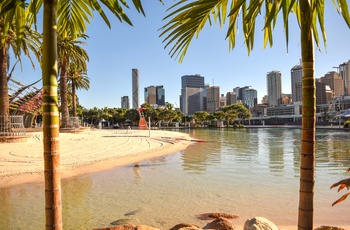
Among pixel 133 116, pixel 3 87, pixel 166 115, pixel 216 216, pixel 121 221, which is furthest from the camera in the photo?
pixel 133 116

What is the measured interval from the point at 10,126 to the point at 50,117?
1911 centimetres

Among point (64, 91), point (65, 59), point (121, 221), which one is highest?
point (65, 59)

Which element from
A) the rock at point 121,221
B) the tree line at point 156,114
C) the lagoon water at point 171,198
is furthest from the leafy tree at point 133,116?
the rock at point 121,221

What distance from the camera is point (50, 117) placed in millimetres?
2531

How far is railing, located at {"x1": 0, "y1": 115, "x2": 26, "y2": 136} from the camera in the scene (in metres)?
18.7

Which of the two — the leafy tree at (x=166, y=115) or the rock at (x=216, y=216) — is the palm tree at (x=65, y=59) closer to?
the rock at (x=216, y=216)

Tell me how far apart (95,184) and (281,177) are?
7161mm

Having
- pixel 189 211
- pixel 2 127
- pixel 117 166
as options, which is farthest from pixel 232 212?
pixel 2 127

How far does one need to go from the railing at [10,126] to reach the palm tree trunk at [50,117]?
18416mm

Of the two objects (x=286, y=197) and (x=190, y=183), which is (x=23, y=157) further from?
(x=286, y=197)

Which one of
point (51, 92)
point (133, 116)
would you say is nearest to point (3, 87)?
point (51, 92)

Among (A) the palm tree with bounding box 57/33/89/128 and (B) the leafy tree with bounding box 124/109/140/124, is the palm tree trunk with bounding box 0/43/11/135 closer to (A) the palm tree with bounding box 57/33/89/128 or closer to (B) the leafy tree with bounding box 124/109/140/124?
(A) the palm tree with bounding box 57/33/89/128

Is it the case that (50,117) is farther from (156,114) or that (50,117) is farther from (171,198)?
(156,114)

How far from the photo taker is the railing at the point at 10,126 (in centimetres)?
1875
